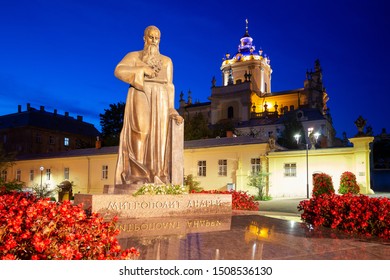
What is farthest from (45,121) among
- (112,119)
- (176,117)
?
(176,117)

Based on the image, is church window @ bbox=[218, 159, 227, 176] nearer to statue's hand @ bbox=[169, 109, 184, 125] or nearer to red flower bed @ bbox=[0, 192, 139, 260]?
statue's hand @ bbox=[169, 109, 184, 125]

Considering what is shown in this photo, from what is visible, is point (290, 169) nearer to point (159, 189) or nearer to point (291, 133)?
point (159, 189)

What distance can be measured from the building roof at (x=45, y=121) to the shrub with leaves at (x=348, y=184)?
5157 cm

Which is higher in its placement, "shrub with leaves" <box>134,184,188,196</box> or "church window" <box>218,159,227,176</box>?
"church window" <box>218,159,227,176</box>

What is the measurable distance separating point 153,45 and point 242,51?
86312 millimetres

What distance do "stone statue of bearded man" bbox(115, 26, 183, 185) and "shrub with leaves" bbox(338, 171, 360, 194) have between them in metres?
19.1

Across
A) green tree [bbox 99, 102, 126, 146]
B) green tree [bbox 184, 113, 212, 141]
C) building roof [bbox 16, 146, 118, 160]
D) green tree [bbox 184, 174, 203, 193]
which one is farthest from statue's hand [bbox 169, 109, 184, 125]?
green tree [bbox 99, 102, 126, 146]

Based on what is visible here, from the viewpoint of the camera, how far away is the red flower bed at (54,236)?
3.61 metres

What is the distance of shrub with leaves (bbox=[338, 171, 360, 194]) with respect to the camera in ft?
81.9

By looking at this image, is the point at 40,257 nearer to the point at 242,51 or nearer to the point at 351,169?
the point at 351,169

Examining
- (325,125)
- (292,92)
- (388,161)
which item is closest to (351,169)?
(325,125)

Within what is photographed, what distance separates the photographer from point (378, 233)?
274 inches

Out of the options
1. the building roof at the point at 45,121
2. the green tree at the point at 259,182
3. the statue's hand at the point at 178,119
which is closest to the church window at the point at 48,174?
the building roof at the point at 45,121

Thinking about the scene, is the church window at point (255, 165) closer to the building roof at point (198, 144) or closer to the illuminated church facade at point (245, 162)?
the illuminated church facade at point (245, 162)
